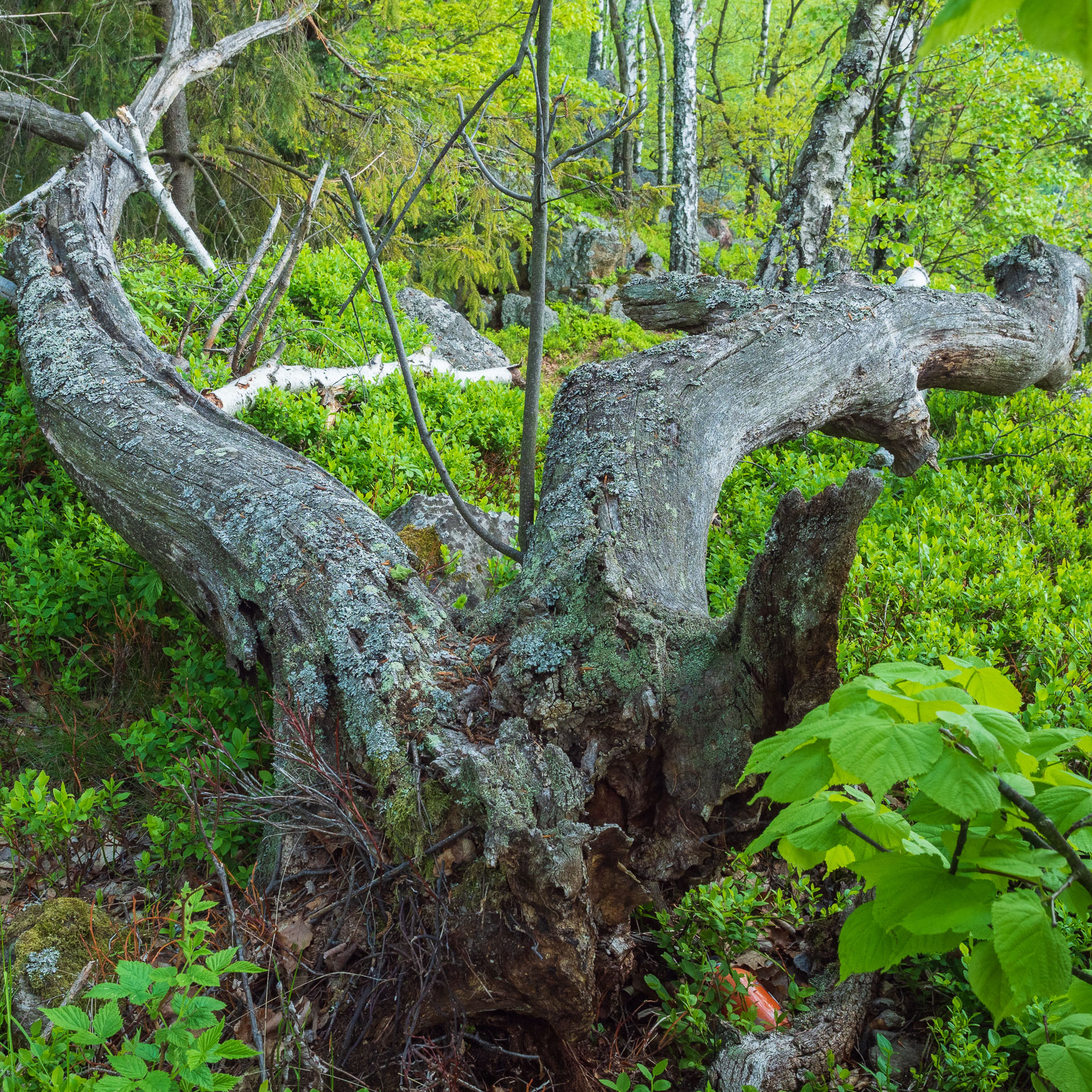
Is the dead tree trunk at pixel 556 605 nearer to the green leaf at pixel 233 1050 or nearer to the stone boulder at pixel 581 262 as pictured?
the green leaf at pixel 233 1050

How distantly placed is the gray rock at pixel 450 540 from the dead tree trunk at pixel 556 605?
636 millimetres

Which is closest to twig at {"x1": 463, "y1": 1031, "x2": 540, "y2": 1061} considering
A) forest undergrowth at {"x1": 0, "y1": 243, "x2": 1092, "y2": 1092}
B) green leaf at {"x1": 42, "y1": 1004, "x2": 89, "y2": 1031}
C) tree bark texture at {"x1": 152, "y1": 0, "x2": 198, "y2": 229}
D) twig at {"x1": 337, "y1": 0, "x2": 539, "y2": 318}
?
forest undergrowth at {"x1": 0, "y1": 243, "x2": 1092, "y2": 1092}

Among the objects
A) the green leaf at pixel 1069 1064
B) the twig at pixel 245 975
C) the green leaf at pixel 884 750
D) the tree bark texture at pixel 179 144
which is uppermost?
the tree bark texture at pixel 179 144

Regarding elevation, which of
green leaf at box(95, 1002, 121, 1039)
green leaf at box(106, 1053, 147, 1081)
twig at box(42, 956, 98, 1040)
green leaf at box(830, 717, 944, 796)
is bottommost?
twig at box(42, 956, 98, 1040)

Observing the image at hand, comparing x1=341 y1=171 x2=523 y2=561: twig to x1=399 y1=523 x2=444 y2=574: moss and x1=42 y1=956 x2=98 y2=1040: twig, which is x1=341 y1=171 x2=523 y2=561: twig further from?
x1=42 y1=956 x2=98 y2=1040: twig

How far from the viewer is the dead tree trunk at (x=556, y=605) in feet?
6.92

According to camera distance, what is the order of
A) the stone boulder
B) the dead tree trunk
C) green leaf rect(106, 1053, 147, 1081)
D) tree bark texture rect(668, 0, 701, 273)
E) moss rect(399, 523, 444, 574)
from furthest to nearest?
1. the stone boulder
2. tree bark texture rect(668, 0, 701, 273)
3. moss rect(399, 523, 444, 574)
4. the dead tree trunk
5. green leaf rect(106, 1053, 147, 1081)

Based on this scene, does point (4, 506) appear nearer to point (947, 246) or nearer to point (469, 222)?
point (469, 222)

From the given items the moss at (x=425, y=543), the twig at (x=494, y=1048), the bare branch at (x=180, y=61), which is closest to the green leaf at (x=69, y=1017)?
the twig at (x=494, y=1048)

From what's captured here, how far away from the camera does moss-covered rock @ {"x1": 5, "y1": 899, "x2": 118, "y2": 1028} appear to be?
2111mm

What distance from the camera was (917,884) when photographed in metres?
1.39

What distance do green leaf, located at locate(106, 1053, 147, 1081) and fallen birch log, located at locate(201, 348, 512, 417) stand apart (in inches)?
154

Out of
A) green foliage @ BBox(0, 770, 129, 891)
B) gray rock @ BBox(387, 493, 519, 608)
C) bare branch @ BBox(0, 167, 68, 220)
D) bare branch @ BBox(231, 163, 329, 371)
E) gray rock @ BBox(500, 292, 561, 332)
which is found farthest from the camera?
gray rock @ BBox(500, 292, 561, 332)

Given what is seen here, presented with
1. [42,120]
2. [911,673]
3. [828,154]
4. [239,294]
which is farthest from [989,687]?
[42,120]
